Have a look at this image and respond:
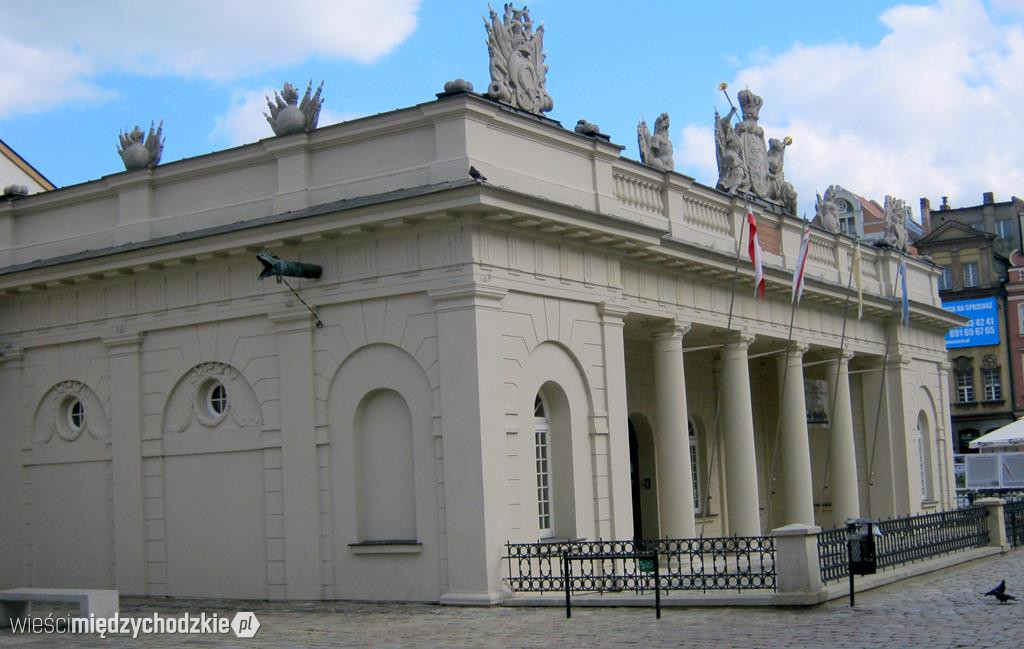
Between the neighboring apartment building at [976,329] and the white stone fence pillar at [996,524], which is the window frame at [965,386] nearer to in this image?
the neighboring apartment building at [976,329]

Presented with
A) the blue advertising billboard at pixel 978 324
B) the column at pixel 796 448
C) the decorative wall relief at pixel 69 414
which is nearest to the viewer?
the decorative wall relief at pixel 69 414

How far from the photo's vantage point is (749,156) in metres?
29.8

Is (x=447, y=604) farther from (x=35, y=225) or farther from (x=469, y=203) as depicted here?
(x=35, y=225)

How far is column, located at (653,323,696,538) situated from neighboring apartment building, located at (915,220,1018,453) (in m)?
51.2

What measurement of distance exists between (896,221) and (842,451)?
7603 mm

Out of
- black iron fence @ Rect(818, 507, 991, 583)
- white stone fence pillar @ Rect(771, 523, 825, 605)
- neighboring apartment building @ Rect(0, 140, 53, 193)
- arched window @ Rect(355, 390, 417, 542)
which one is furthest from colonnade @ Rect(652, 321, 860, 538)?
neighboring apartment building @ Rect(0, 140, 53, 193)

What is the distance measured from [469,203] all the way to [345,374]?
3.60 meters

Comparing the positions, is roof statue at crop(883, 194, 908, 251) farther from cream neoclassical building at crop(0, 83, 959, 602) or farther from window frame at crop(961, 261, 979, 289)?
window frame at crop(961, 261, 979, 289)

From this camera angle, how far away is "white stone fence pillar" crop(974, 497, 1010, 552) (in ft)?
87.6

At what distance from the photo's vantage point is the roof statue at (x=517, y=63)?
21453 mm

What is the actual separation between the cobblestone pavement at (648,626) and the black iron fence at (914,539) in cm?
65

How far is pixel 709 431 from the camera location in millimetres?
31344

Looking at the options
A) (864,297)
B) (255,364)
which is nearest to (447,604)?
(255,364)

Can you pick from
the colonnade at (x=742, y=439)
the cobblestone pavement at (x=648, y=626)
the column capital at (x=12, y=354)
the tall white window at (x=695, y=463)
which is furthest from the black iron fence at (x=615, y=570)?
the column capital at (x=12, y=354)
